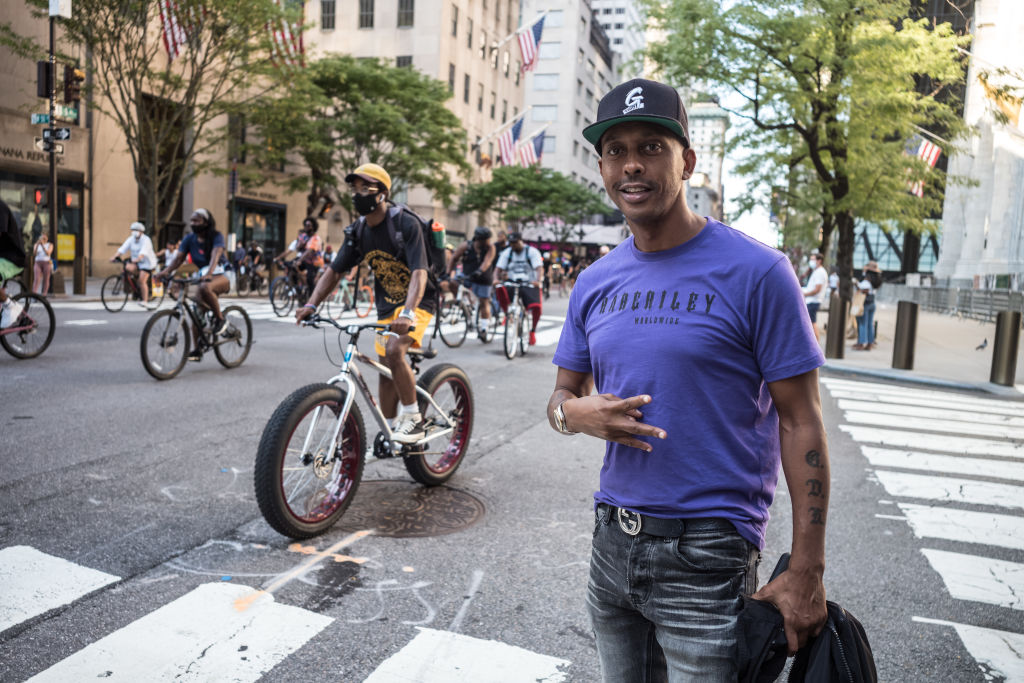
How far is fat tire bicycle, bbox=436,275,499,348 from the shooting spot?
14.6m


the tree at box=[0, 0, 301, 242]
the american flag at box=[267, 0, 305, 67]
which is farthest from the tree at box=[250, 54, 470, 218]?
the tree at box=[0, 0, 301, 242]

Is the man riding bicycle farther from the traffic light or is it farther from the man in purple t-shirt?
the man in purple t-shirt

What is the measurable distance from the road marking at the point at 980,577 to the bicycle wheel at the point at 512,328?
338 inches

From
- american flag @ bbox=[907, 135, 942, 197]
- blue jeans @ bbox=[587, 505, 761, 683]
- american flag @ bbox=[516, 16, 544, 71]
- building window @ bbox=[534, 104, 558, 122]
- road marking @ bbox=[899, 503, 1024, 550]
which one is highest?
building window @ bbox=[534, 104, 558, 122]

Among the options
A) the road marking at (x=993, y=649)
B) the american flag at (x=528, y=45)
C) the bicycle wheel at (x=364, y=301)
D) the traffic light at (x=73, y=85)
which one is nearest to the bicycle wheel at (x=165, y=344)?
the road marking at (x=993, y=649)

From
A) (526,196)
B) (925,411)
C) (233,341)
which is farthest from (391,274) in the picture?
(526,196)

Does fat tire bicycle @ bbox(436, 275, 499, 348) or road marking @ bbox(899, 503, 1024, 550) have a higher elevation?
fat tire bicycle @ bbox(436, 275, 499, 348)

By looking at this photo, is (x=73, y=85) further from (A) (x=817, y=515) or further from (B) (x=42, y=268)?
(A) (x=817, y=515)

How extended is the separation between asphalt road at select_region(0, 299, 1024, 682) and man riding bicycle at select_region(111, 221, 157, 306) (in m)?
11.8

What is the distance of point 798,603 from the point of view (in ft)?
5.85

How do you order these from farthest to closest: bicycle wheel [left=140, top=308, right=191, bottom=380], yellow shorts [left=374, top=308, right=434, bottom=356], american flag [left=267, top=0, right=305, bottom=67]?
american flag [left=267, top=0, right=305, bottom=67], bicycle wheel [left=140, top=308, right=191, bottom=380], yellow shorts [left=374, top=308, right=434, bottom=356]

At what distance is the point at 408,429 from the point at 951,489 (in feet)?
13.7

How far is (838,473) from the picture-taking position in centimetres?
680

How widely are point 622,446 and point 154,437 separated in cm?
552
